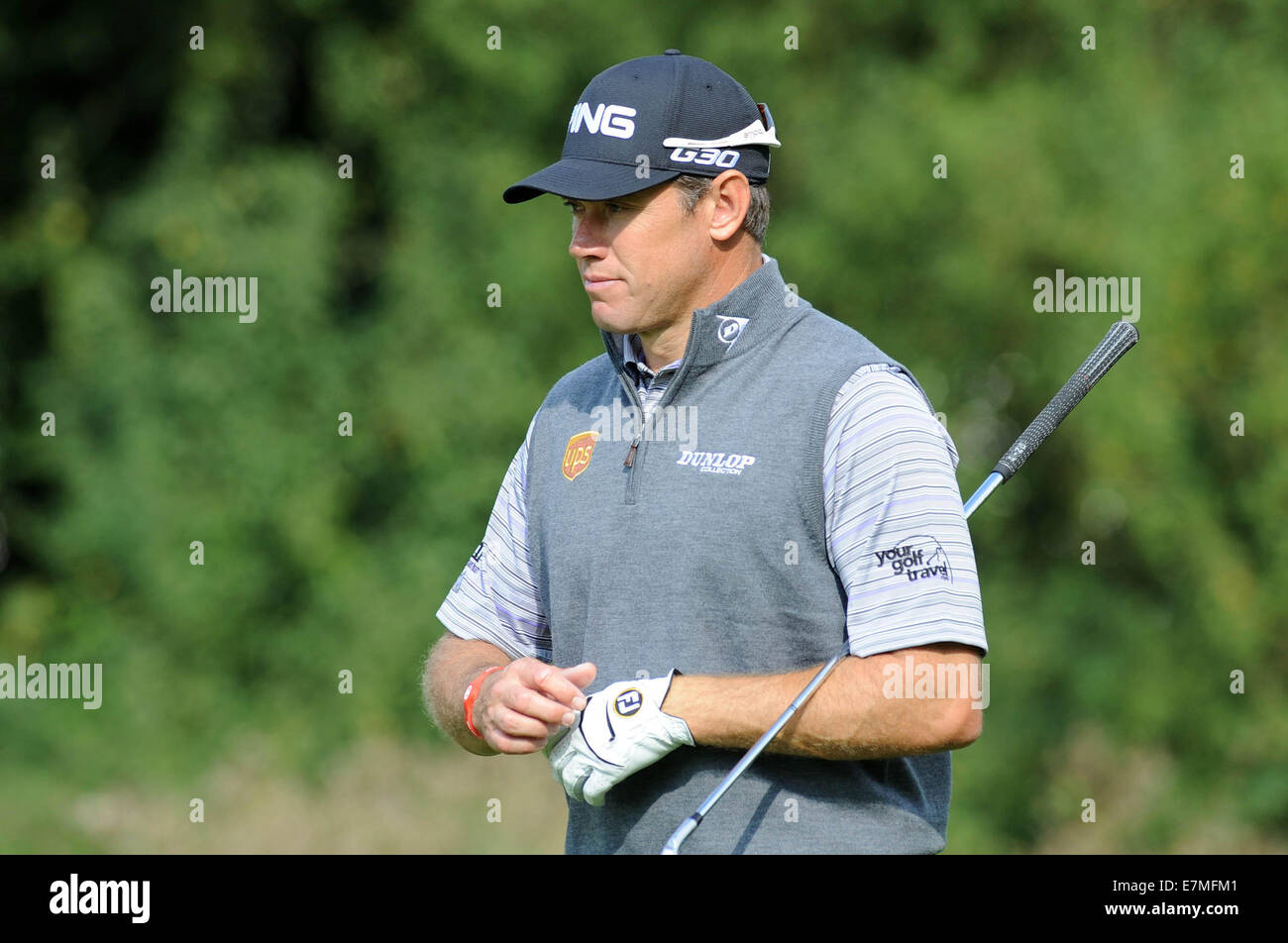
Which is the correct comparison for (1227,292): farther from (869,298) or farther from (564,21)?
(564,21)

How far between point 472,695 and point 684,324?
2.53ft

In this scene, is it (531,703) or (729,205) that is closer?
(531,703)

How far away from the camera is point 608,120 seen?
8.53ft

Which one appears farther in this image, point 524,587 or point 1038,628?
point 1038,628

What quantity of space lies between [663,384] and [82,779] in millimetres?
6466

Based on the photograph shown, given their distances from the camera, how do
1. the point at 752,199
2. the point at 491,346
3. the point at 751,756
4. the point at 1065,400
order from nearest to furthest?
the point at 751,756
the point at 752,199
the point at 1065,400
the point at 491,346

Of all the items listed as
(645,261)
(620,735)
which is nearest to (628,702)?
(620,735)

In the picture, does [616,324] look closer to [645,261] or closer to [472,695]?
[645,261]

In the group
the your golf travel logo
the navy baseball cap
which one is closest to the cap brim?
the navy baseball cap

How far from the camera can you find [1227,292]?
7.23 m

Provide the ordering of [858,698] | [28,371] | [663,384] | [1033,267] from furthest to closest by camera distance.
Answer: [28,371], [1033,267], [663,384], [858,698]

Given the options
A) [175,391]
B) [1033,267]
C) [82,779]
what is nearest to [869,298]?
[1033,267]

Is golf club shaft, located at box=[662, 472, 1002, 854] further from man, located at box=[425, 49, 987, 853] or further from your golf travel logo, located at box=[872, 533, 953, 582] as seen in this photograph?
your golf travel logo, located at box=[872, 533, 953, 582]

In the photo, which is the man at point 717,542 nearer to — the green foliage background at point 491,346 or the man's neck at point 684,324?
the man's neck at point 684,324
